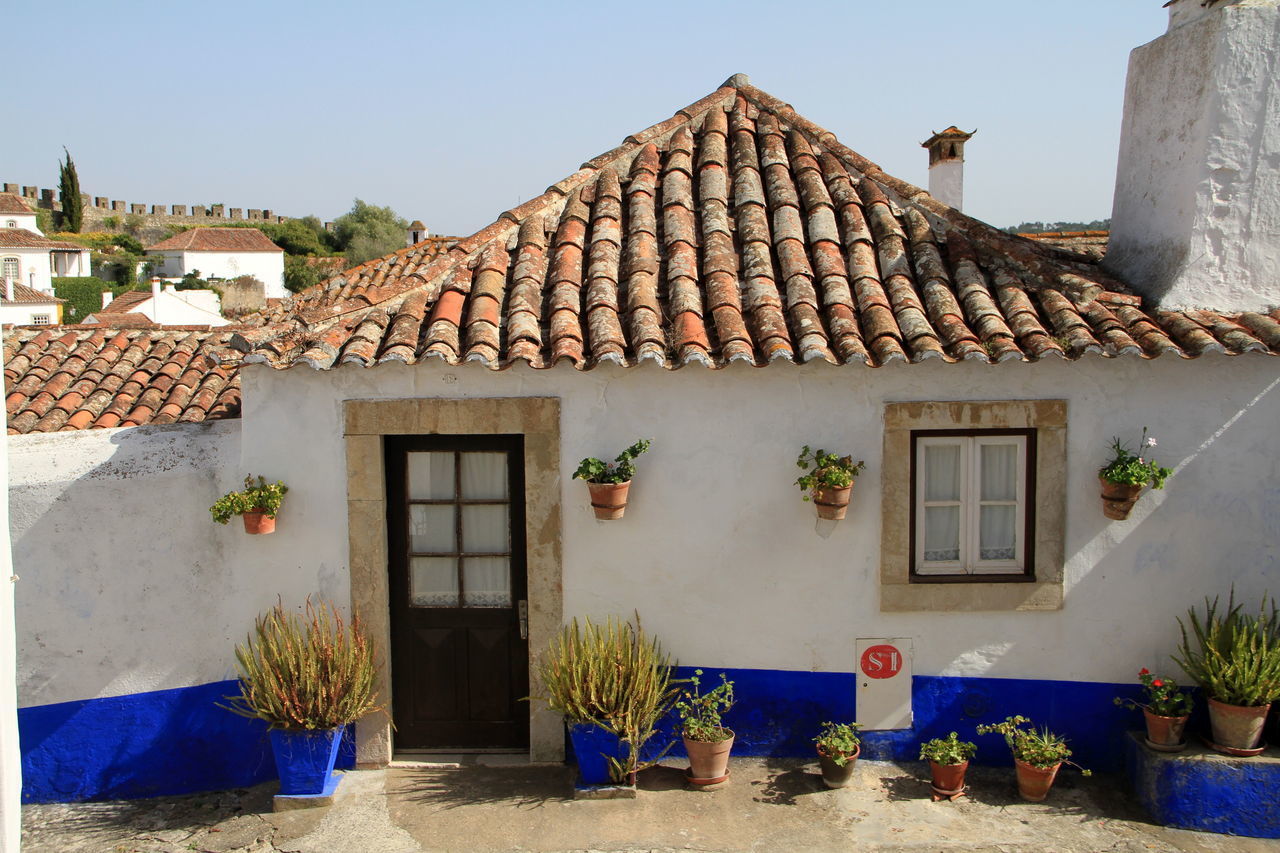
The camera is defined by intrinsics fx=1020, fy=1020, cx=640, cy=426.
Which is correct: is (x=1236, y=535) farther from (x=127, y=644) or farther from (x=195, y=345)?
(x=195, y=345)

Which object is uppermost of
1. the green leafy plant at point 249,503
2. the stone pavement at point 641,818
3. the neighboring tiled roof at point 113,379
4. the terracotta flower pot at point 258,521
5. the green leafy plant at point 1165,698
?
the neighboring tiled roof at point 113,379

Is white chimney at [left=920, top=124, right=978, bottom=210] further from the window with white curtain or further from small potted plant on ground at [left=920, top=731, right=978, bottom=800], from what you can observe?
small potted plant on ground at [left=920, top=731, right=978, bottom=800]

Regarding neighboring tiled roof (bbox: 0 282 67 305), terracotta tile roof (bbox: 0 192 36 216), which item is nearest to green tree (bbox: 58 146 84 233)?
terracotta tile roof (bbox: 0 192 36 216)

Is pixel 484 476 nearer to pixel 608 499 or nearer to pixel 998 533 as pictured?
pixel 608 499

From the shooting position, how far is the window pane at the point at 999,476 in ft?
21.5

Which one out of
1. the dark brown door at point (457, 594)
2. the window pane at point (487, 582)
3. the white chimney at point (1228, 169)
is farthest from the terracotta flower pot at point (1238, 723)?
the window pane at point (487, 582)

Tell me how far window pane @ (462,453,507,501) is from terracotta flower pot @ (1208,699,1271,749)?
14.9 feet

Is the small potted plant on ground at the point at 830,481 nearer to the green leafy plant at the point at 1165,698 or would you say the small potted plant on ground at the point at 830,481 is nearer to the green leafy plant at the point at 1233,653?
the green leafy plant at the point at 1165,698

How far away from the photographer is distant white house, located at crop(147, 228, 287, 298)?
67500 mm

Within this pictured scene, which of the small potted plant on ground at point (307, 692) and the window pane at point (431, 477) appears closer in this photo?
the small potted plant on ground at point (307, 692)

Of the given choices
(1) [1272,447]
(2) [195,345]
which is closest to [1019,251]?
(1) [1272,447]

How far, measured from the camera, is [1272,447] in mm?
6352

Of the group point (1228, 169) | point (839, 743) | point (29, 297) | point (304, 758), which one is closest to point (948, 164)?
point (1228, 169)

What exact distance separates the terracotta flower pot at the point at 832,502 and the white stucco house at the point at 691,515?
269mm
